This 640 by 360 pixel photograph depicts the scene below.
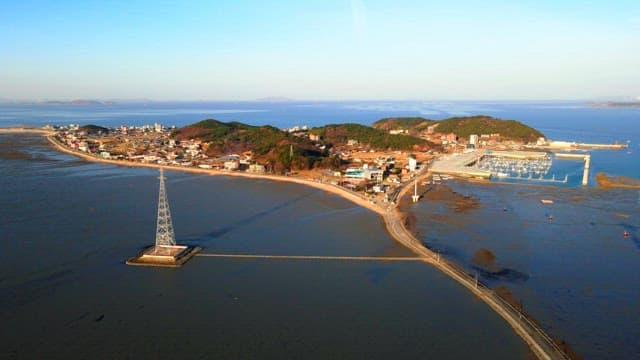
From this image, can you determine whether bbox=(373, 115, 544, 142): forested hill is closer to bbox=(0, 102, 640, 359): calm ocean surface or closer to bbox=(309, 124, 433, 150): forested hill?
bbox=(309, 124, 433, 150): forested hill

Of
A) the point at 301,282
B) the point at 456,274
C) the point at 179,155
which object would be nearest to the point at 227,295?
the point at 301,282

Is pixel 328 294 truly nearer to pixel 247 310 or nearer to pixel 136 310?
pixel 247 310

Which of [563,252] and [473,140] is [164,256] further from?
[473,140]

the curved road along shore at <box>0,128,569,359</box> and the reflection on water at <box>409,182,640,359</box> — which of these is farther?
the reflection on water at <box>409,182,640,359</box>

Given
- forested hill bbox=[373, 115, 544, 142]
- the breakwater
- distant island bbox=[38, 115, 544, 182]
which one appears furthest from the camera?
forested hill bbox=[373, 115, 544, 142]

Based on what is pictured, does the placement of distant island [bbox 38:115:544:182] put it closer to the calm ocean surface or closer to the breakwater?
the breakwater

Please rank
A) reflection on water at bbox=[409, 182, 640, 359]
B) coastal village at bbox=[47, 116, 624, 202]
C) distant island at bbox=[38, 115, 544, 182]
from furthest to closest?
distant island at bbox=[38, 115, 544, 182], coastal village at bbox=[47, 116, 624, 202], reflection on water at bbox=[409, 182, 640, 359]

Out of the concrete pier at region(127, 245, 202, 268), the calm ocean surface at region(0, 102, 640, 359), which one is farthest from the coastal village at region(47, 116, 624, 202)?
the concrete pier at region(127, 245, 202, 268)

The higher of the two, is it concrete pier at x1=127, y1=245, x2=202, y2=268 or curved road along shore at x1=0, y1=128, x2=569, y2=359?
concrete pier at x1=127, y1=245, x2=202, y2=268
